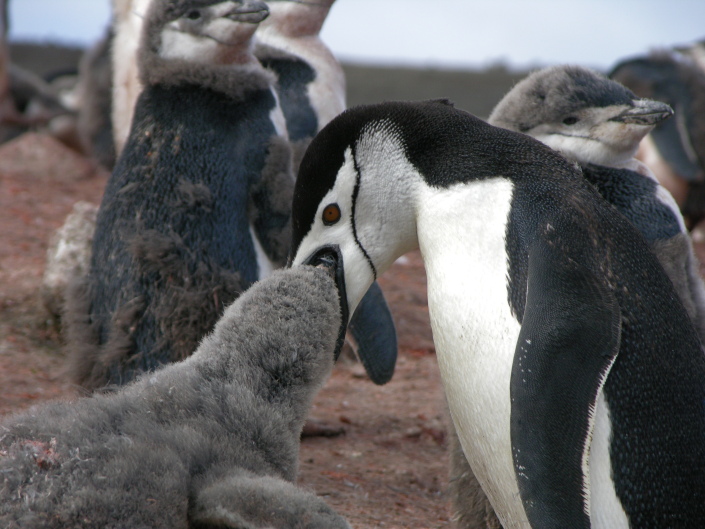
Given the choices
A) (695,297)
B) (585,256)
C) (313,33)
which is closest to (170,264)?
(585,256)

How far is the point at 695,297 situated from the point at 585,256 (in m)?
0.82

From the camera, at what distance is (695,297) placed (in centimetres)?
254

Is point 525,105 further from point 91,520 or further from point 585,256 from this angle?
point 91,520

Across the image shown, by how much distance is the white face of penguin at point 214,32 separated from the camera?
10.7 feet

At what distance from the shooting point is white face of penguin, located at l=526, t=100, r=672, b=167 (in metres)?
2.60

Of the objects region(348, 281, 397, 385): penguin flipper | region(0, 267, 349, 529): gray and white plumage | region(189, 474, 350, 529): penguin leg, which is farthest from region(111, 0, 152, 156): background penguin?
region(189, 474, 350, 529): penguin leg

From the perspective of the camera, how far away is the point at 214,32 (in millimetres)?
3248

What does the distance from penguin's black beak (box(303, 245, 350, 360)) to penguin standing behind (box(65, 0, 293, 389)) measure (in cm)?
74

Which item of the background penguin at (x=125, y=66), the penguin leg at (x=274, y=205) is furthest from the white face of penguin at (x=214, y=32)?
the background penguin at (x=125, y=66)

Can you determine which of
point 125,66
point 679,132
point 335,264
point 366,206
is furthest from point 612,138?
point 679,132

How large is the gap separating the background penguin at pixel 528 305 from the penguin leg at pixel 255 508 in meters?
0.57

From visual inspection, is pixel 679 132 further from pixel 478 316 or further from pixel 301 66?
pixel 478 316

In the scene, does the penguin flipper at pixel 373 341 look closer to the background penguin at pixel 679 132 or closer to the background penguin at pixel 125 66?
the background penguin at pixel 125 66

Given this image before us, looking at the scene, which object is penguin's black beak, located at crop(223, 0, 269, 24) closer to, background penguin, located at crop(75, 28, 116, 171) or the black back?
the black back
